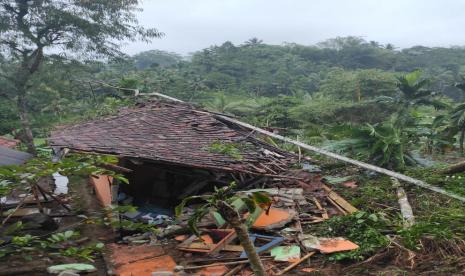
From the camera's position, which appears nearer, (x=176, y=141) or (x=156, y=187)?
(x=176, y=141)

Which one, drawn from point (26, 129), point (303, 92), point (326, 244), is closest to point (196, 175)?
point (326, 244)

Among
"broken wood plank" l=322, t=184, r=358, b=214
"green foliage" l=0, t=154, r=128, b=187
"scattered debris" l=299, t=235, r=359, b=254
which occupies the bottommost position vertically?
"scattered debris" l=299, t=235, r=359, b=254

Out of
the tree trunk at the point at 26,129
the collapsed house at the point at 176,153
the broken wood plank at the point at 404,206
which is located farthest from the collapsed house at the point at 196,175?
the tree trunk at the point at 26,129

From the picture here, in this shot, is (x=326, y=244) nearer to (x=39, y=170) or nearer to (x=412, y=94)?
(x=39, y=170)

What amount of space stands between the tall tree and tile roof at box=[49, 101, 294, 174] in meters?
7.51

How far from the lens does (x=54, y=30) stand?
1470 cm

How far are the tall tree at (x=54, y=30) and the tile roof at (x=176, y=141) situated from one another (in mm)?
7512

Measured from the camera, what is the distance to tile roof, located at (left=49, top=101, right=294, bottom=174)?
549cm

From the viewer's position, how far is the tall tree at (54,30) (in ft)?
46.2

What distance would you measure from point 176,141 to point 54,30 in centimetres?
1056

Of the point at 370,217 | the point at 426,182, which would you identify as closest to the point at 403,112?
the point at 426,182

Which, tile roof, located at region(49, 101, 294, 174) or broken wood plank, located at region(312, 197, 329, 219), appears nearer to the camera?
tile roof, located at region(49, 101, 294, 174)

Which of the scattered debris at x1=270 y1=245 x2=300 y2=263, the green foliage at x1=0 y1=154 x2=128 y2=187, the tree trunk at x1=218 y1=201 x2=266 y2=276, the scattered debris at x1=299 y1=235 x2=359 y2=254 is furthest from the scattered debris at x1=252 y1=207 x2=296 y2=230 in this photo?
the green foliage at x1=0 y1=154 x2=128 y2=187

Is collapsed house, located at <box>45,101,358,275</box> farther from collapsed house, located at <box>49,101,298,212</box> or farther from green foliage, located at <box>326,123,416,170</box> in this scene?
green foliage, located at <box>326,123,416,170</box>
